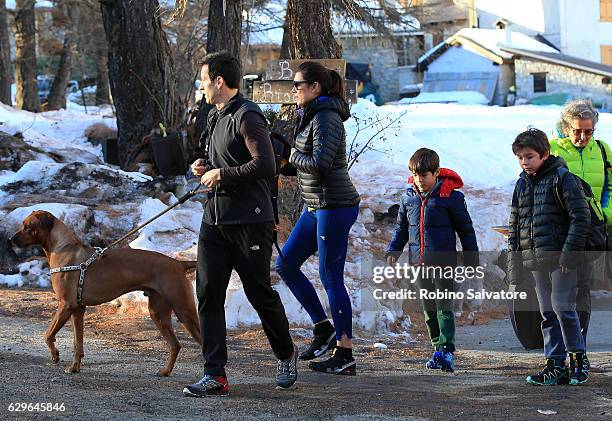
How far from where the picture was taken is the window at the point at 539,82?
163 ft

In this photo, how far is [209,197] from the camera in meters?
6.55

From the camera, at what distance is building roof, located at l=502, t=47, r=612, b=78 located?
4812 cm

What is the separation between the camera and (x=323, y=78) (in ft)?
23.8

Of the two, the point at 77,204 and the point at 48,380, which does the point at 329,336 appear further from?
the point at 77,204

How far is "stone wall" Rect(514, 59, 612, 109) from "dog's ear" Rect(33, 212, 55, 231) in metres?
42.3

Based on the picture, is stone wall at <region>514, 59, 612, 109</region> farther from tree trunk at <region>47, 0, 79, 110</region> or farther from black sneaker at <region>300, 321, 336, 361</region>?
black sneaker at <region>300, 321, 336, 361</region>

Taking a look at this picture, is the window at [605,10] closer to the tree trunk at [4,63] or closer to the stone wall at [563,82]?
the stone wall at [563,82]

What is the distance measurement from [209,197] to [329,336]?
178cm

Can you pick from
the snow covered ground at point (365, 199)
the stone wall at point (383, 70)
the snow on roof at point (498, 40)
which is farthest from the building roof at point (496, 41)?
the snow covered ground at point (365, 199)

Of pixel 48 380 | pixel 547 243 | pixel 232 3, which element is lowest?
pixel 48 380

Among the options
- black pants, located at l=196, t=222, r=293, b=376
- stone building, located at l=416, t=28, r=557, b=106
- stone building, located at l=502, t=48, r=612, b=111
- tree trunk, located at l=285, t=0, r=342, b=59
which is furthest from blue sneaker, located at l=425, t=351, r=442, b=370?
stone building, located at l=416, t=28, r=557, b=106

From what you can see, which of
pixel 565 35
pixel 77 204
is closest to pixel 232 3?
pixel 77 204

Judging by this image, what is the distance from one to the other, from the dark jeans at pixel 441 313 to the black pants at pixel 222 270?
165 centimetres

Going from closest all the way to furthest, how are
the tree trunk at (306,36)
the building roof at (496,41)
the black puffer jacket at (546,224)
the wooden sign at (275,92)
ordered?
the black puffer jacket at (546,224), the wooden sign at (275,92), the tree trunk at (306,36), the building roof at (496,41)
